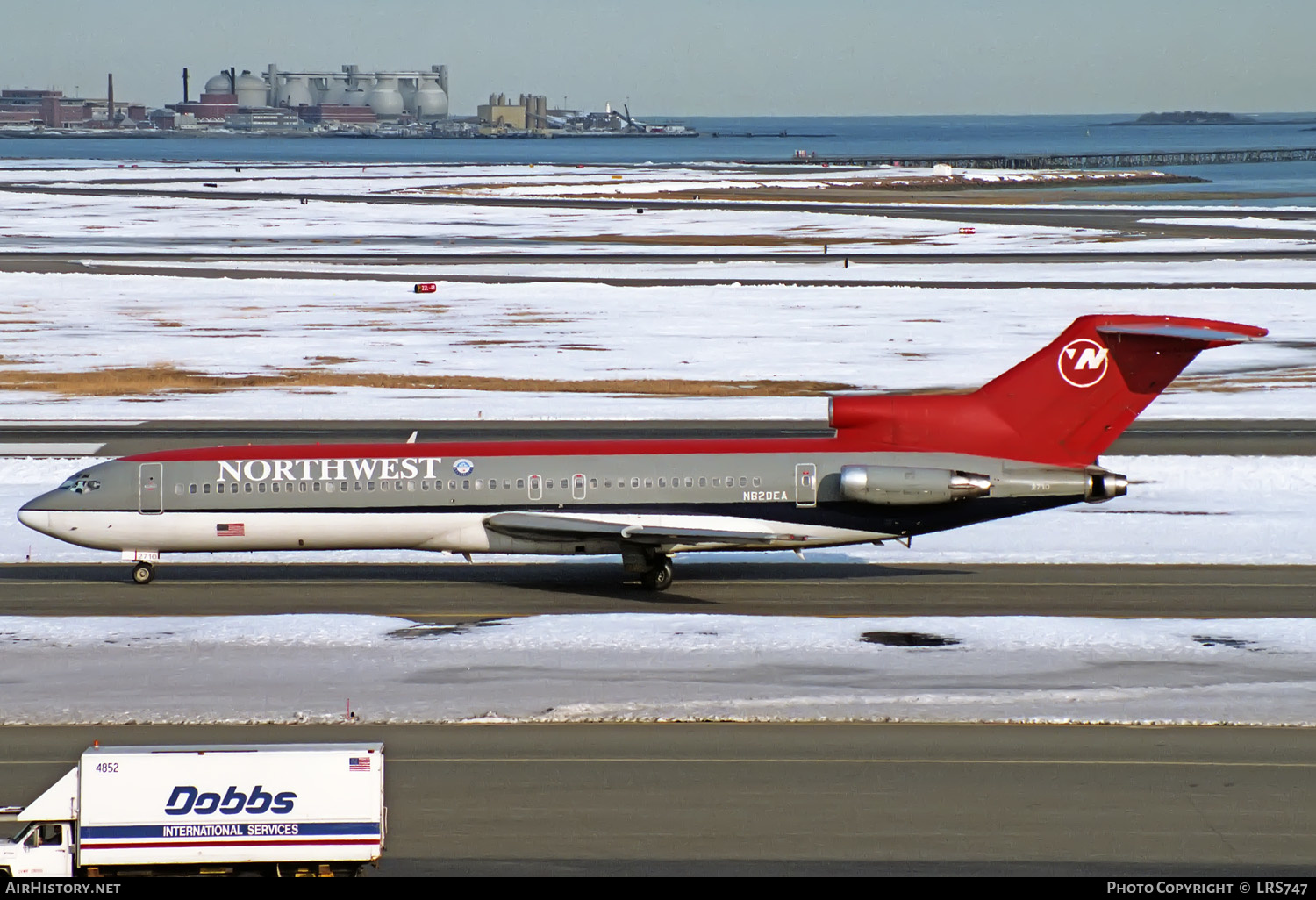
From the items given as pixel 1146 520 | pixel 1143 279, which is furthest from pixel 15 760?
pixel 1143 279

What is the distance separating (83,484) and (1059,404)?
23.3 m

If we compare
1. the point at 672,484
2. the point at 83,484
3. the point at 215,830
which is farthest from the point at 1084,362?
the point at 215,830

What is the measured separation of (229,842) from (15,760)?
8780 millimetres

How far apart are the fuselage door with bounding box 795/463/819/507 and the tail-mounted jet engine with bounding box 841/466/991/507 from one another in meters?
0.78

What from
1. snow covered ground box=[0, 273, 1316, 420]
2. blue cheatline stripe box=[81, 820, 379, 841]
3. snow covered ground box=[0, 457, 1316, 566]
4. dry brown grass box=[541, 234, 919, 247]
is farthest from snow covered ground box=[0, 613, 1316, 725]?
dry brown grass box=[541, 234, 919, 247]

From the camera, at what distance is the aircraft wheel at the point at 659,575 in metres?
37.2

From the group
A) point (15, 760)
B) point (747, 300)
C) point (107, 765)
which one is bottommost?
point (15, 760)

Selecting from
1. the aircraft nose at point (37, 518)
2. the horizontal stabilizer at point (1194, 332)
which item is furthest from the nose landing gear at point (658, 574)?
the aircraft nose at point (37, 518)

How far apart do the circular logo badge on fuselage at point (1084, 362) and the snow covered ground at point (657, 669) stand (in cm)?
570

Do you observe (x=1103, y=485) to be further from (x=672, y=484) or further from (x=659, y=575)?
(x=659, y=575)

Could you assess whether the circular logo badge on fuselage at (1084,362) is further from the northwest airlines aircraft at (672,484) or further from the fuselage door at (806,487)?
the fuselage door at (806,487)

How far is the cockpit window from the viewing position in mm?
37438

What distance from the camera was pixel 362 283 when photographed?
327ft

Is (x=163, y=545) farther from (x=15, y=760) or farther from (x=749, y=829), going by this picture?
(x=749, y=829)
